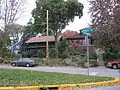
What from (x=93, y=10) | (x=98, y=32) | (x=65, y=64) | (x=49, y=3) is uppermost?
(x=49, y=3)

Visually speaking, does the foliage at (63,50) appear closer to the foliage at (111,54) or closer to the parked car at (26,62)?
the parked car at (26,62)

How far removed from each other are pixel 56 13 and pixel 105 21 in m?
27.7

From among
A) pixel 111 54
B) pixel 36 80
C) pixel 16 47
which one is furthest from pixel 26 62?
pixel 16 47

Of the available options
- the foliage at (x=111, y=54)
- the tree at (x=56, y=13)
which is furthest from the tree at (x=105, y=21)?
the tree at (x=56, y=13)

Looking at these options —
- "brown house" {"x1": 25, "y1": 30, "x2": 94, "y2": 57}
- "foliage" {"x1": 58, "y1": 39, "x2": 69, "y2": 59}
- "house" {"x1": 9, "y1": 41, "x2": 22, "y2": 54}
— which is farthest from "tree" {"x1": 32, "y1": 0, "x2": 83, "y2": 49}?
"house" {"x1": 9, "y1": 41, "x2": 22, "y2": 54}

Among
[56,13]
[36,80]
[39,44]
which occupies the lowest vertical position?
[36,80]

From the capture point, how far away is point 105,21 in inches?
1428

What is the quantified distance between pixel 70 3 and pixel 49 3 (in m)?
4.23

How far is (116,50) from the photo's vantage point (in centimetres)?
4634

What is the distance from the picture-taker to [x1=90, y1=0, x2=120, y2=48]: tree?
3272cm

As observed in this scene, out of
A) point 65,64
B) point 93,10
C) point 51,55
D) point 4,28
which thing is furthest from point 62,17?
point 4,28

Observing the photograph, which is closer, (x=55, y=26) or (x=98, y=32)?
(x=98, y=32)

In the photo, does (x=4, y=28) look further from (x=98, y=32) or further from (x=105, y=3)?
(x=98, y=32)

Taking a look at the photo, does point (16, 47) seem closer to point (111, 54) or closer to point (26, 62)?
point (26, 62)
